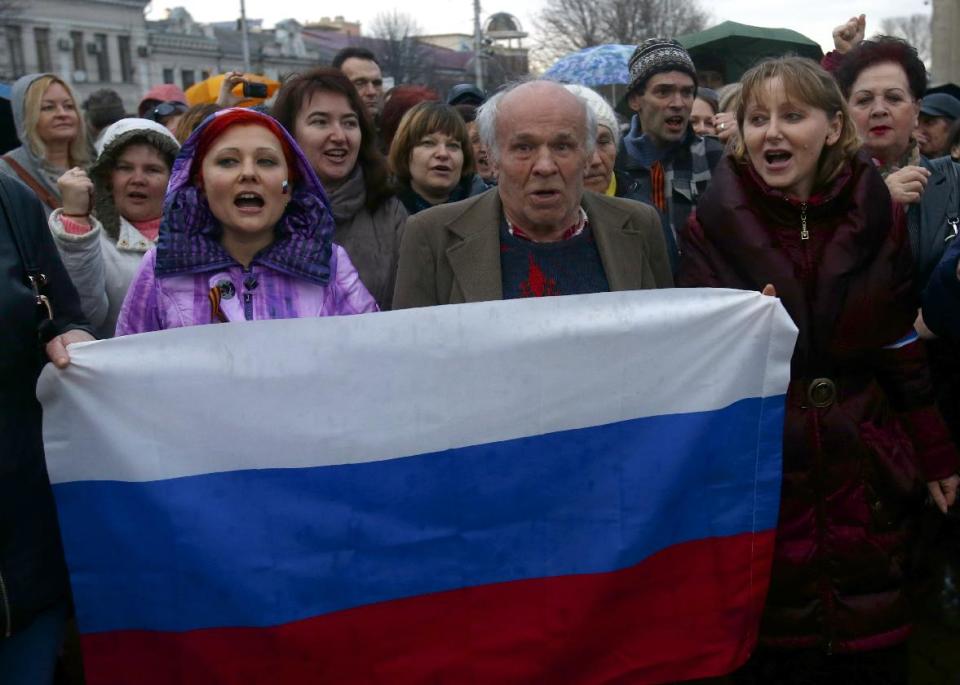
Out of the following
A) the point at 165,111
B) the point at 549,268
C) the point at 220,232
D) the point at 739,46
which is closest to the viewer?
the point at 220,232

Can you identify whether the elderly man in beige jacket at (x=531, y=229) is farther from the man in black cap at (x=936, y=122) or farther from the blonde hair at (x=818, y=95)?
the man in black cap at (x=936, y=122)

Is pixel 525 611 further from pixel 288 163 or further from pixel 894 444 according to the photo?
pixel 288 163

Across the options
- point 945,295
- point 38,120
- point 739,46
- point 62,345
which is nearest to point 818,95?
point 945,295

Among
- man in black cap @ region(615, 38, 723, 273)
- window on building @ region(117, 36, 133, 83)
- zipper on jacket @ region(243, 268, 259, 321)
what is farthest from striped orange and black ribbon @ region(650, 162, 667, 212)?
window on building @ region(117, 36, 133, 83)

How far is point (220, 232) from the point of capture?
9.73 ft

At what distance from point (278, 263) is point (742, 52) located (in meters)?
6.83

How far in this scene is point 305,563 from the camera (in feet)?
8.54

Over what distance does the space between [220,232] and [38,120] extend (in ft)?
8.11

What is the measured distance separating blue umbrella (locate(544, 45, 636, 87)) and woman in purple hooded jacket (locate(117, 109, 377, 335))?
631 cm

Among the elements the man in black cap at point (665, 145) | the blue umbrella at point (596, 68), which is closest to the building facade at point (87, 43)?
the blue umbrella at point (596, 68)

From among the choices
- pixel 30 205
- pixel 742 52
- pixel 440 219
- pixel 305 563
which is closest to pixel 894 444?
pixel 440 219

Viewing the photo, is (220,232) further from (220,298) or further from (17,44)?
(17,44)

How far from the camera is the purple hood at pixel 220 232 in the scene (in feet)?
9.36

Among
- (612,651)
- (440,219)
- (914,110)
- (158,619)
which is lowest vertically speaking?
(612,651)
